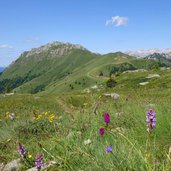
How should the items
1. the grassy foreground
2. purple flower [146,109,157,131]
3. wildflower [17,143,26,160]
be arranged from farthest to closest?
wildflower [17,143,26,160]
the grassy foreground
purple flower [146,109,157,131]

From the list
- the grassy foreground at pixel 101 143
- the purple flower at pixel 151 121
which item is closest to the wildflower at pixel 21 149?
the grassy foreground at pixel 101 143

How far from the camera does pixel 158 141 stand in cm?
556

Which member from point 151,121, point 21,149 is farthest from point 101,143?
point 151,121

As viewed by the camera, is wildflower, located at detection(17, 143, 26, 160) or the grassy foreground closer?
the grassy foreground

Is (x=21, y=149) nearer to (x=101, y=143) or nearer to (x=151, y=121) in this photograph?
(x=101, y=143)

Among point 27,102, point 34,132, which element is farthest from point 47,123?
point 27,102

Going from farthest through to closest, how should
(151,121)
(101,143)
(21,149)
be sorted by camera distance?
1. (21,149)
2. (101,143)
3. (151,121)

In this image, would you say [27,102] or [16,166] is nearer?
[16,166]

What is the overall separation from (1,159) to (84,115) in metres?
2.39

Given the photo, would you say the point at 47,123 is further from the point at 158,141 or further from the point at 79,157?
the point at 79,157

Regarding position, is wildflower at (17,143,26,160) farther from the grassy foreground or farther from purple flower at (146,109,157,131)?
purple flower at (146,109,157,131)

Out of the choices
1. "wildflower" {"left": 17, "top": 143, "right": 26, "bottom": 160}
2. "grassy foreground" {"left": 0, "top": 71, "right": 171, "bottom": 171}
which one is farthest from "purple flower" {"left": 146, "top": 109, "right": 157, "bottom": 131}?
"wildflower" {"left": 17, "top": 143, "right": 26, "bottom": 160}

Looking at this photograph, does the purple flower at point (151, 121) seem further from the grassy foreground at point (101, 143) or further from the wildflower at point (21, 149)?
the wildflower at point (21, 149)

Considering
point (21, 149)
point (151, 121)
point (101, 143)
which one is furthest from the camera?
point (21, 149)
